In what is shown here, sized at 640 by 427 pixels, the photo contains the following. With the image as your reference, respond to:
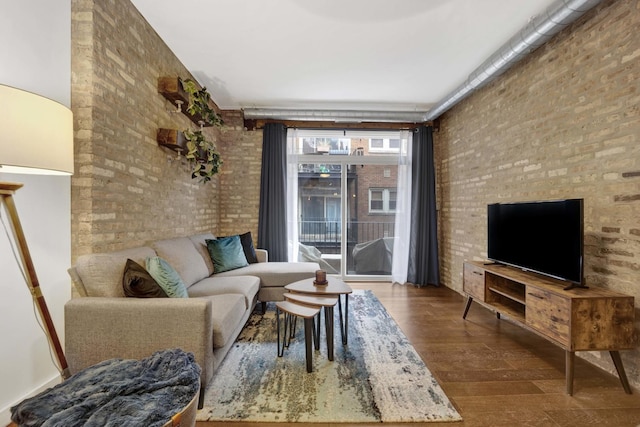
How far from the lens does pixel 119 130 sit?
2.21 m

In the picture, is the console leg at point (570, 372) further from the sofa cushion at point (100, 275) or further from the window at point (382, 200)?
the window at point (382, 200)

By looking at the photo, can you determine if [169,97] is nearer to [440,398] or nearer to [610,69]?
[440,398]

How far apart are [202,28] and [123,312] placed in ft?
7.92

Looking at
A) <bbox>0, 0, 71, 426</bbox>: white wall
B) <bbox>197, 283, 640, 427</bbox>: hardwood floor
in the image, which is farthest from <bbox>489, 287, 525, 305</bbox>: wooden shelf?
<bbox>0, 0, 71, 426</bbox>: white wall

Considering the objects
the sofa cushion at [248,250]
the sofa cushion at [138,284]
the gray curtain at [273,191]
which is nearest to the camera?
the sofa cushion at [138,284]

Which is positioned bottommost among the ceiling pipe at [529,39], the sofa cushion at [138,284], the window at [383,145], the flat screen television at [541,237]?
the sofa cushion at [138,284]

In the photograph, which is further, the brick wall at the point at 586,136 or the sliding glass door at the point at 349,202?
the sliding glass door at the point at 349,202

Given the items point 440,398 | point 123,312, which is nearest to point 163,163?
point 123,312

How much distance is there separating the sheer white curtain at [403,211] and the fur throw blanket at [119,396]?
12.7ft

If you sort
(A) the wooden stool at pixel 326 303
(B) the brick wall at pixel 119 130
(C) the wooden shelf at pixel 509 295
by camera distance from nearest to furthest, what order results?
1. (B) the brick wall at pixel 119 130
2. (A) the wooden stool at pixel 326 303
3. (C) the wooden shelf at pixel 509 295

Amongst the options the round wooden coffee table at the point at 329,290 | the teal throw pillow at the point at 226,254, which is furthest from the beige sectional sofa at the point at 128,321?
the teal throw pillow at the point at 226,254

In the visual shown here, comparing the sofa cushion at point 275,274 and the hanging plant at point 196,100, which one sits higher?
the hanging plant at point 196,100

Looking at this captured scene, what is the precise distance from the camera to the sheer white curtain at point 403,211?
4.69m

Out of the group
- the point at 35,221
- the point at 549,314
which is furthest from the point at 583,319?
the point at 35,221
